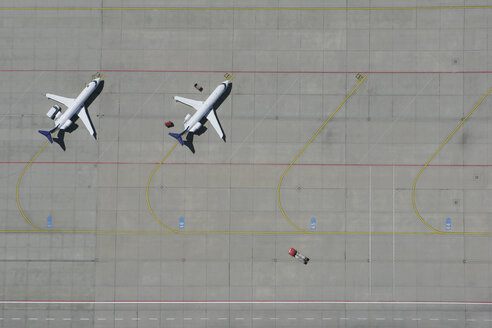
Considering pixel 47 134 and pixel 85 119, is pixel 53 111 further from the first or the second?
pixel 85 119

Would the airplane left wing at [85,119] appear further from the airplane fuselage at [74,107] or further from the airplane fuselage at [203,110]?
the airplane fuselage at [203,110]

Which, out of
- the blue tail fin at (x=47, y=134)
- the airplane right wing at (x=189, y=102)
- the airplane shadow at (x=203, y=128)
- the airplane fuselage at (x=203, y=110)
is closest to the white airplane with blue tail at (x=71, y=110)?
the blue tail fin at (x=47, y=134)

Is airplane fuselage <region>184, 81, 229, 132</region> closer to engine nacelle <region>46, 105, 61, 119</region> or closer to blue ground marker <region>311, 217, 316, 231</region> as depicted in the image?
engine nacelle <region>46, 105, 61, 119</region>

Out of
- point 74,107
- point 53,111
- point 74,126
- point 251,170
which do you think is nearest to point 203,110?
point 251,170

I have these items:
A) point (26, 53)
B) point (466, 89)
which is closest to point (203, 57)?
point (26, 53)

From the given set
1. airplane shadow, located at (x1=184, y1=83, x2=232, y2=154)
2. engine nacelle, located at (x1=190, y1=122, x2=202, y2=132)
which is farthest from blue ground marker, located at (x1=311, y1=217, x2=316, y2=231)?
engine nacelle, located at (x1=190, y1=122, x2=202, y2=132)

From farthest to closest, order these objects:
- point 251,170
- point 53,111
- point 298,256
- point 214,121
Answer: point 251,170 → point 214,121 → point 53,111 → point 298,256
